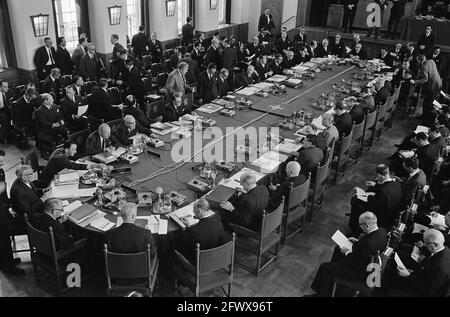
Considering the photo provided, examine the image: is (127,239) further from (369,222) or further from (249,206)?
(369,222)

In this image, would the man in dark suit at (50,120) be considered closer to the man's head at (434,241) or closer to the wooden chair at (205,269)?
the wooden chair at (205,269)

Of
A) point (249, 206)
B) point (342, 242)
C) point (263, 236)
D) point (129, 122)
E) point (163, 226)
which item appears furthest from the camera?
point (129, 122)

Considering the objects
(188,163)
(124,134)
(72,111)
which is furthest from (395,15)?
(188,163)

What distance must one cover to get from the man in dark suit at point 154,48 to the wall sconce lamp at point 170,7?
1.61m

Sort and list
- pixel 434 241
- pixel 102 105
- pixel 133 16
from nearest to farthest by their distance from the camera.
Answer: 1. pixel 434 241
2. pixel 102 105
3. pixel 133 16

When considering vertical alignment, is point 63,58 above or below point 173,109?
above

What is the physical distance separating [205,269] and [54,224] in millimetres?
1832

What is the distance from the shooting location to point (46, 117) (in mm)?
8727

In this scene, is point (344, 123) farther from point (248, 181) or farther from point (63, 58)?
point (63, 58)

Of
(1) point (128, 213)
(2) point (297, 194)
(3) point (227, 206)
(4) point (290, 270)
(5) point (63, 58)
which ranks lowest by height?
(4) point (290, 270)

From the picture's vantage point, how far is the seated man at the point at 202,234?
205 inches

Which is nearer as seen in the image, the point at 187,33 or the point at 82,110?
the point at 82,110

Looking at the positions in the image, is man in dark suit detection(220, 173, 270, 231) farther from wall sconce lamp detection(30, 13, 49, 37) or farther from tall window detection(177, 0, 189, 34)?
tall window detection(177, 0, 189, 34)

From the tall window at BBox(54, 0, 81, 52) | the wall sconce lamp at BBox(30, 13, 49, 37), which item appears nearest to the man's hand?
the wall sconce lamp at BBox(30, 13, 49, 37)
